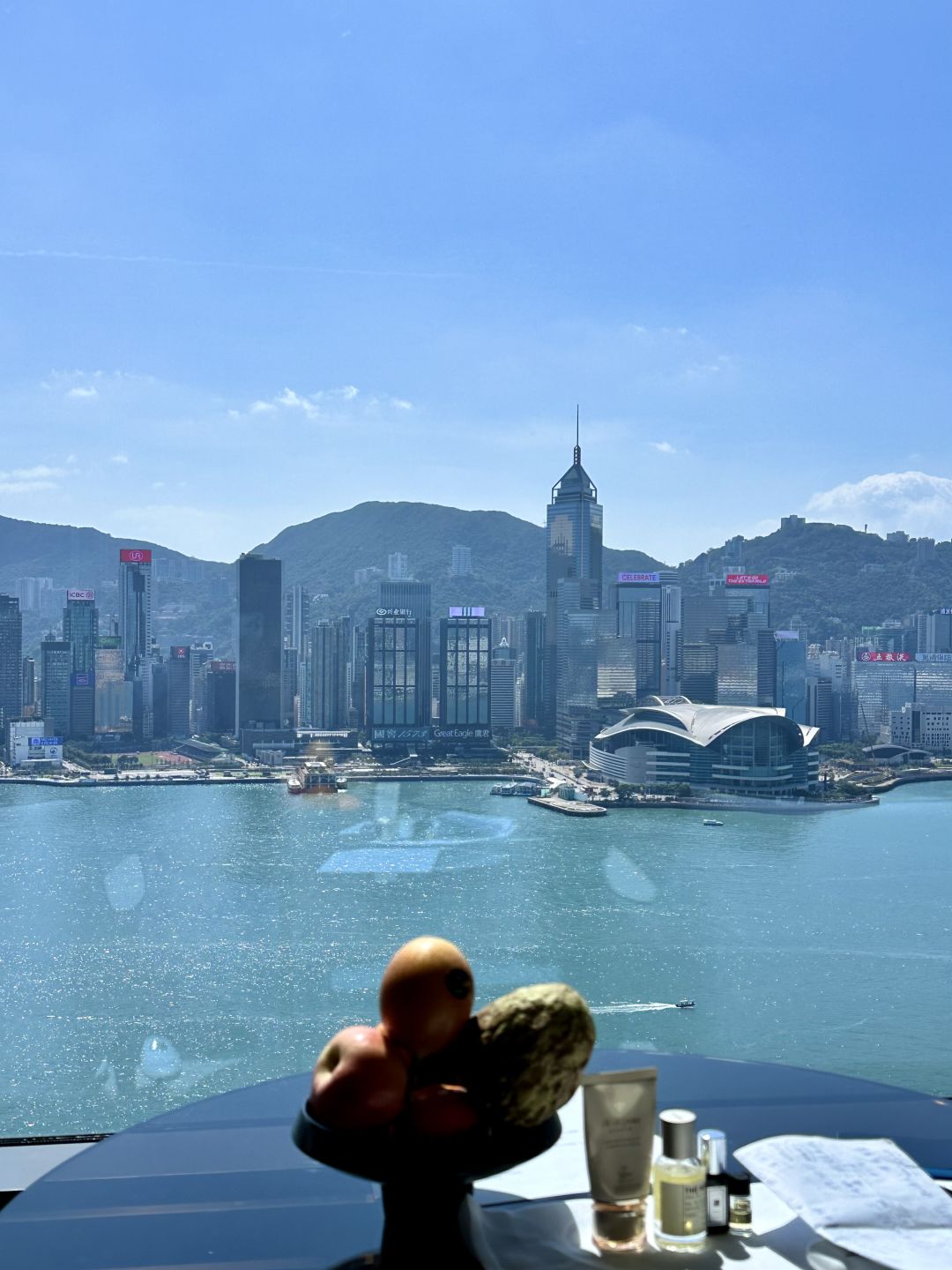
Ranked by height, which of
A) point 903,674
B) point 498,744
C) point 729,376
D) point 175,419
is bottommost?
point 498,744

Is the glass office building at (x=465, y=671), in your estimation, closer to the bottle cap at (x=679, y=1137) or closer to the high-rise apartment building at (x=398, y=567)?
the high-rise apartment building at (x=398, y=567)

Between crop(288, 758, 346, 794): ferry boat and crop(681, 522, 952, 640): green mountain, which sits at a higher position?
crop(681, 522, 952, 640): green mountain

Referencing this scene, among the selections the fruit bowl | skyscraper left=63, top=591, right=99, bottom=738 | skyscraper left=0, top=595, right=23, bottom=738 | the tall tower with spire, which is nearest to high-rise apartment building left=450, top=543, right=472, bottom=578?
the tall tower with spire

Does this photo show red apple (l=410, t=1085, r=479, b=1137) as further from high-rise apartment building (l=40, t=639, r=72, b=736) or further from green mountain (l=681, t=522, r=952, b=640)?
green mountain (l=681, t=522, r=952, b=640)

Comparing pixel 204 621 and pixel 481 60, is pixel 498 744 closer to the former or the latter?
pixel 204 621

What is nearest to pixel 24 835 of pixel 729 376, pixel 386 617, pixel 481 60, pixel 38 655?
pixel 38 655

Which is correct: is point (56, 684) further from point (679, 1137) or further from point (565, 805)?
point (679, 1137)
